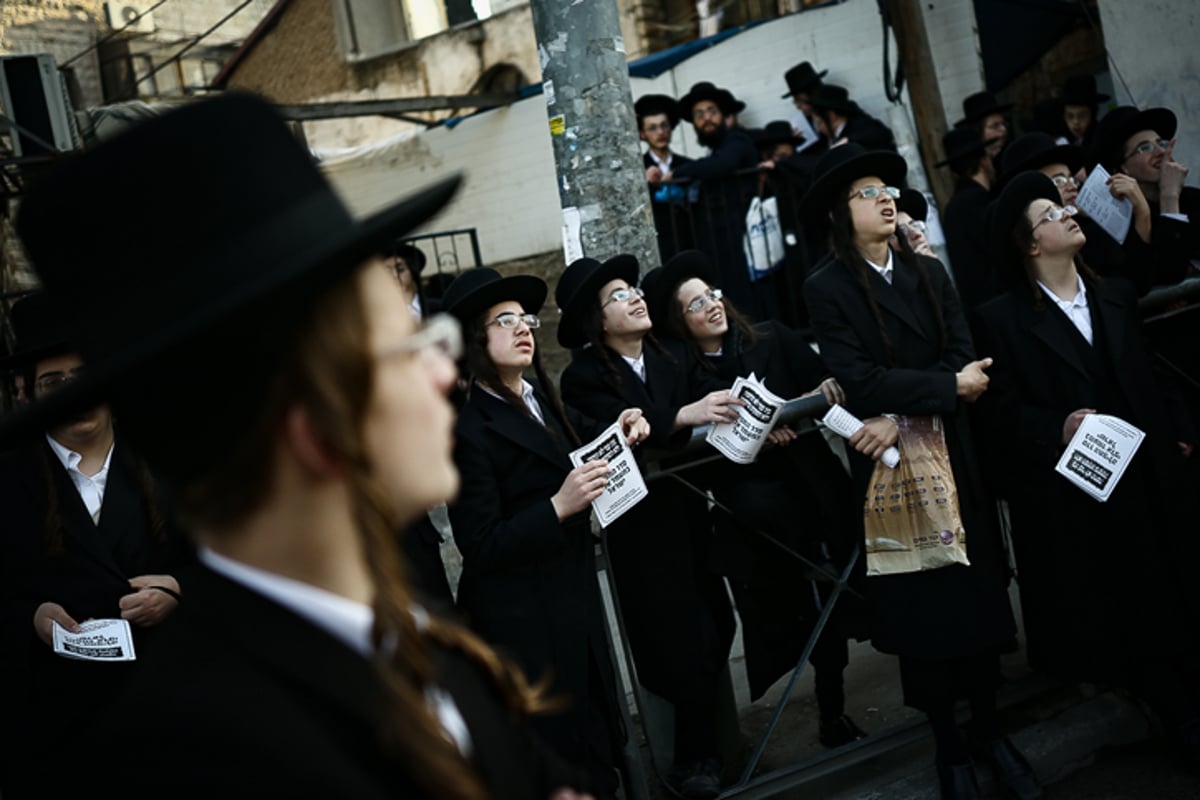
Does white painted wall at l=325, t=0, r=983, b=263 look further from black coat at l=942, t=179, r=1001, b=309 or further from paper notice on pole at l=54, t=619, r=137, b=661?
paper notice on pole at l=54, t=619, r=137, b=661

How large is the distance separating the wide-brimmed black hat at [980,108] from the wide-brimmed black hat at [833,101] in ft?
2.78

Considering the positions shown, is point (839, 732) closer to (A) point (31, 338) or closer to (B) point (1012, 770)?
(B) point (1012, 770)

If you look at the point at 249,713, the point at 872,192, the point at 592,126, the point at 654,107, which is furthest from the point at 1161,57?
the point at 249,713

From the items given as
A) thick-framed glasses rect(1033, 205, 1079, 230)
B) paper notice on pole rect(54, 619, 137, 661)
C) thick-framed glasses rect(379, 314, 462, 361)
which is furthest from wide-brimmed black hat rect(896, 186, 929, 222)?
thick-framed glasses rect(379, 314, 462, 361)

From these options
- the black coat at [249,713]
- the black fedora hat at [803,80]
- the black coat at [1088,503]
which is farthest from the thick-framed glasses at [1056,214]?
the black fedora hat at [803,80]

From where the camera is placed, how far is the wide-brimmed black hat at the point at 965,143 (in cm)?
770

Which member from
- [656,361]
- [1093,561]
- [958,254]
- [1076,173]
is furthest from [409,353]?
[958,254]

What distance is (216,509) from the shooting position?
1.30 meters

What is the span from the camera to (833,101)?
8.92 meters

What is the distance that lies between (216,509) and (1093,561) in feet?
13.0

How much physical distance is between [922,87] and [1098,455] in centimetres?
637

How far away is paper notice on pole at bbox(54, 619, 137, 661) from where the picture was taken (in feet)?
11.0

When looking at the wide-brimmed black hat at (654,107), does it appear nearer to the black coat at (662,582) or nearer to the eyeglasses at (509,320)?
the black coat at (662,582)

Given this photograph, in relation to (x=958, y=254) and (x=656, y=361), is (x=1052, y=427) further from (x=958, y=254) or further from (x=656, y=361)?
(x=958, y=254)
